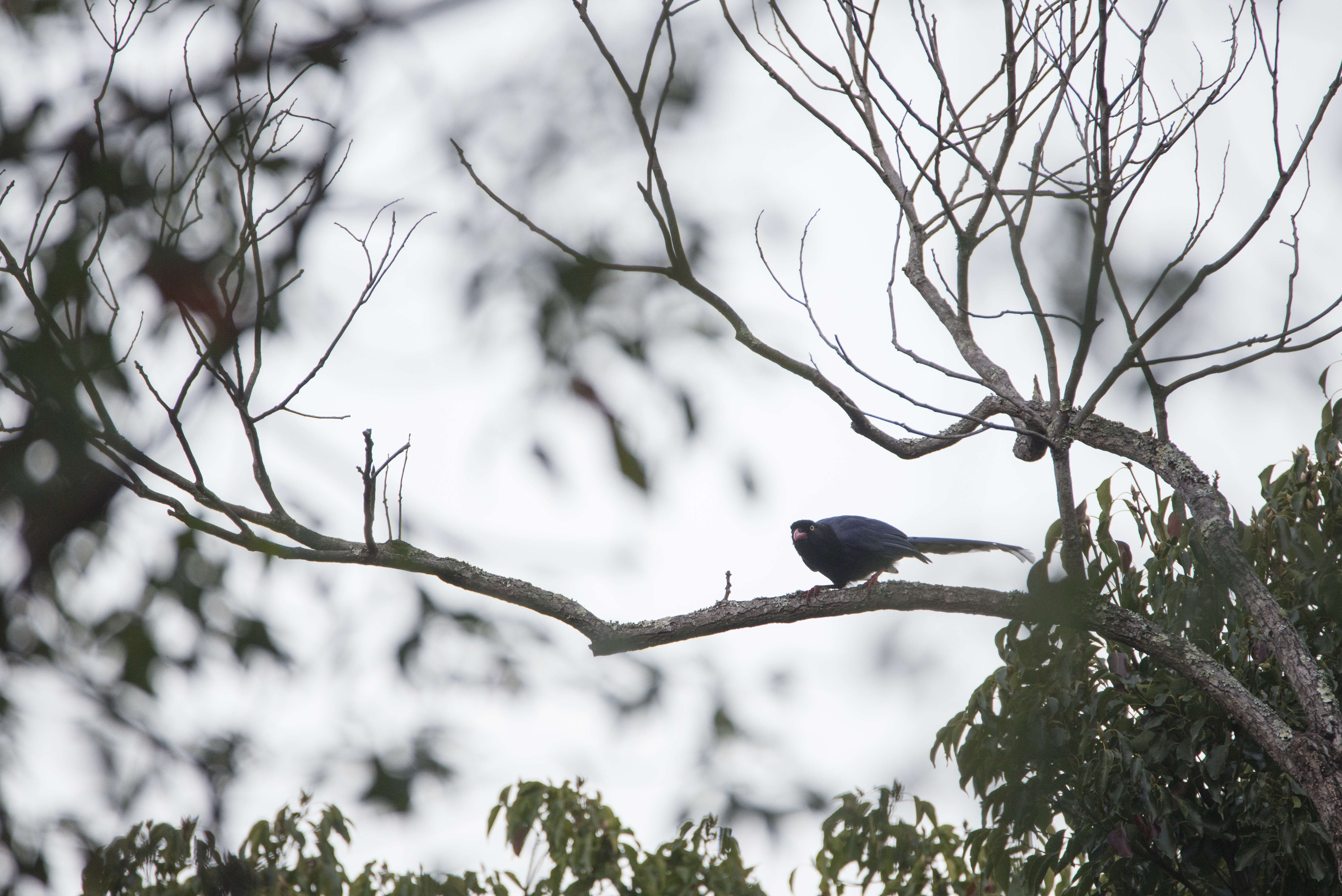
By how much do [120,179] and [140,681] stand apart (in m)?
0.79

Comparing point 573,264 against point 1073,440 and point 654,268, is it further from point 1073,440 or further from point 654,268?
point 1073,440

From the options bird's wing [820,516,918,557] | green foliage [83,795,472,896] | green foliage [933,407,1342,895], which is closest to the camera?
green foliage [83,795,472,896]

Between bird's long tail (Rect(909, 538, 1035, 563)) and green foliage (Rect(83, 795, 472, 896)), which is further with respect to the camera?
bird's long tail (Rect(909, 538, 1035, 563))

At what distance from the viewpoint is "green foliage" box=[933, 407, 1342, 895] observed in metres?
3.07

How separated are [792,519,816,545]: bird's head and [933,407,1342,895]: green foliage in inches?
67.3

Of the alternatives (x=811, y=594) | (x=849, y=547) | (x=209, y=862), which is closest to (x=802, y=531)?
(x=849, y=547)

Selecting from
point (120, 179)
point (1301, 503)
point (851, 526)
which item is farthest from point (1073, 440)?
point (120, 179)

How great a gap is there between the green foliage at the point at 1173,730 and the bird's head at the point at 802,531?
1.71 m

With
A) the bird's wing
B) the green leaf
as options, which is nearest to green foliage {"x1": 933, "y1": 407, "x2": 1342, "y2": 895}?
the green leaf

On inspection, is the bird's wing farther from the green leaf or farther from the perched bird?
the green leaf

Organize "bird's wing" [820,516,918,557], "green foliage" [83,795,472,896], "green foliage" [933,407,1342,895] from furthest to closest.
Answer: "bird's wing" [820,516,918,557], "green foliage" [933,407,1342,895], "green foliage" [83,795,472,896]

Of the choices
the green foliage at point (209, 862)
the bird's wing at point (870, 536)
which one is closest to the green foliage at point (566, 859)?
the green foliage at point (209, 862)

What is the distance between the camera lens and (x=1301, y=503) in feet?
11.1

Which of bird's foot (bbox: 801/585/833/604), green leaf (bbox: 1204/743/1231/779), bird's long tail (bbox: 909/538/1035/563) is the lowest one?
green leaf (bbox: 1204/743/1231/779)
